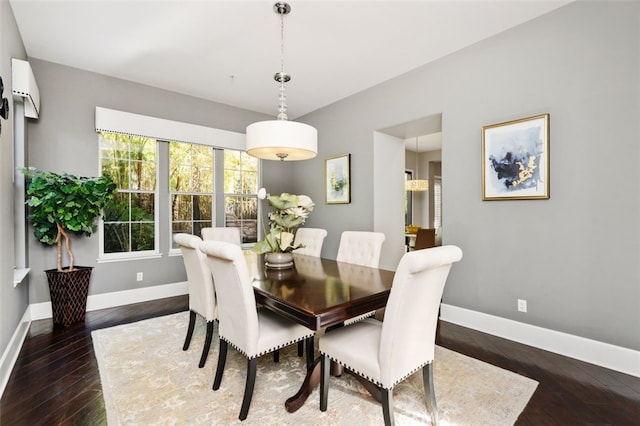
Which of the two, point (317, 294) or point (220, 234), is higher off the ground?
point (220, 234)

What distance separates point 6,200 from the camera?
250 centimetres

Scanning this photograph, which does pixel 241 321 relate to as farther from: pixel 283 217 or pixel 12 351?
pixel 12 351

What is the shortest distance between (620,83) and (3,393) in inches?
192

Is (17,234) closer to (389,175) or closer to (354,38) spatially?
(354,38)

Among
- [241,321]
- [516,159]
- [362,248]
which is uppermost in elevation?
[516,159]

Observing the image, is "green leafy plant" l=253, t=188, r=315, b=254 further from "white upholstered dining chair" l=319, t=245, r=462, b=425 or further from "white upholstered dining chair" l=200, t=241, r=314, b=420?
"white upholstered dining chair" l=319, t=245, r=462, b=425

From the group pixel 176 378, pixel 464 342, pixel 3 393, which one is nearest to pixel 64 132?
pixel 3 393

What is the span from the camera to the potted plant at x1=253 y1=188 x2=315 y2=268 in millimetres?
2381

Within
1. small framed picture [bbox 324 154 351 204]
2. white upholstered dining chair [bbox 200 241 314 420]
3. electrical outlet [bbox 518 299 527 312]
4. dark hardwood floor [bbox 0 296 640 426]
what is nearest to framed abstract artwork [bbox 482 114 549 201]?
electrical outlet [bbox 518 299 527 312]

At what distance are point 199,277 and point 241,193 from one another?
113 inches

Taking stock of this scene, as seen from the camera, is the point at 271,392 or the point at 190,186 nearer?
the point at 271,392

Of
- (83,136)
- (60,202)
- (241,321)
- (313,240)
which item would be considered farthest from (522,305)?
(83,136)

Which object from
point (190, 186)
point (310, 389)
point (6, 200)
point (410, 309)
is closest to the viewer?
point (410, 309)

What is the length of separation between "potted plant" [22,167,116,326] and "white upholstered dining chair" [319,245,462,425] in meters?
2.99
